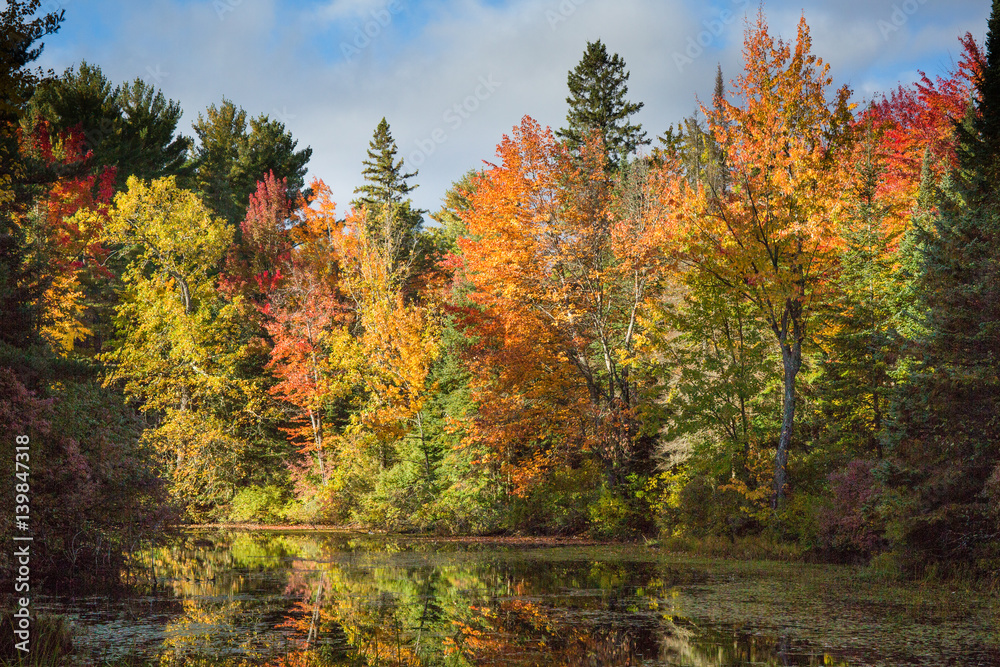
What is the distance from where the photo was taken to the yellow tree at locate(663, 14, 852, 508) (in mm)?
19188

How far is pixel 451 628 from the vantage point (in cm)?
1004

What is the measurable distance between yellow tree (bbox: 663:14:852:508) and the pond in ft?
21.5

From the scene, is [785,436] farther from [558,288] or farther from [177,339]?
[177,339]

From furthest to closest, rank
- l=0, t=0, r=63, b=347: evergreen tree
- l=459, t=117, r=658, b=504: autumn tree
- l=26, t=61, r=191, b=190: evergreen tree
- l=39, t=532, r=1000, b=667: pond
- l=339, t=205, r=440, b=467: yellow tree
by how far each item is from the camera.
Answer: l=26, t=61, r=191, b=190: evergreen tree → l=339, t=205, r=440, b=467: yellow tree → l=459, t=117, r=658, b=504: autumn tree → l=0, t=0, r=63, b=347: evergreen tree → l=39, t=532, r=1000, b=667: pond

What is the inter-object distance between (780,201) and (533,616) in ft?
41.8

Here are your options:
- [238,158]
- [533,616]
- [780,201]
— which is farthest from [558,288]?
[238,158]

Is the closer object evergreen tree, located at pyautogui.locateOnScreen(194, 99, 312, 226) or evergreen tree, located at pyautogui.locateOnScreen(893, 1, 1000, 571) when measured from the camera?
evergreen tree, located at pyautogui.locateOnScreen(893, 1, 1000, 571)

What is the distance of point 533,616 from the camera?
35.5 feet

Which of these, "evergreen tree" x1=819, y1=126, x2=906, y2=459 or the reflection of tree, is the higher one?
"evergreen tree" x1=819, y1=126, x2=906, y2=459

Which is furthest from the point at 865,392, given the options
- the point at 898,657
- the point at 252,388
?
the point at 252,388

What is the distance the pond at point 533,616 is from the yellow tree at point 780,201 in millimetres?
6546

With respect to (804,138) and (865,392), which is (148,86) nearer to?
(804,138)

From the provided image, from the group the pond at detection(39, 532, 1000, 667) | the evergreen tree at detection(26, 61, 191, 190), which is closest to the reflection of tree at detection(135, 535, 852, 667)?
the pond at detection(39, 532, 1000, 667)

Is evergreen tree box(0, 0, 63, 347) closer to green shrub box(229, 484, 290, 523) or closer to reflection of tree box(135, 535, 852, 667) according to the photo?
reflection of tree box(135, 535, 852, 667)
